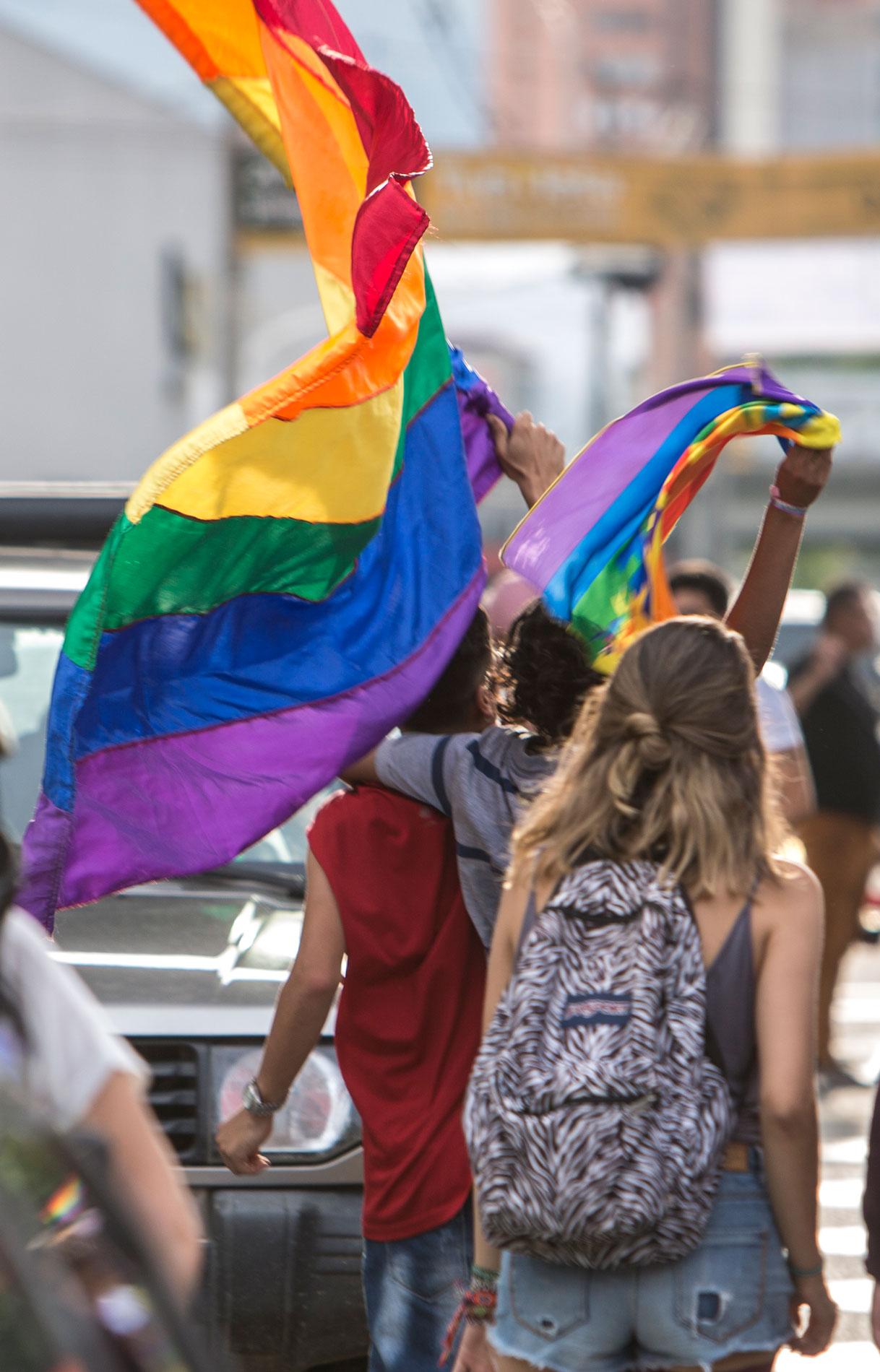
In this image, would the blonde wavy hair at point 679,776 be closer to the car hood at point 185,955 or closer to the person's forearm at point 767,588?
the person's forearm at point 767,588

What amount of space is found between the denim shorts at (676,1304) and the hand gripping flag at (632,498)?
1027mm

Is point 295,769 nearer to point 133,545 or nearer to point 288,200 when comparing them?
point 133,545

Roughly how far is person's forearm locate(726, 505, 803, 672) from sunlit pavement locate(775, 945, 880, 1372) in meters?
1.65

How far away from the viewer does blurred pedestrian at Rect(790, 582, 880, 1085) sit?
966 cm

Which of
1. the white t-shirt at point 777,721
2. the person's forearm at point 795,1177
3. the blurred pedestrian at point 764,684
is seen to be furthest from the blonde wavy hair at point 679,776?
the white t-shirt at point 777,721

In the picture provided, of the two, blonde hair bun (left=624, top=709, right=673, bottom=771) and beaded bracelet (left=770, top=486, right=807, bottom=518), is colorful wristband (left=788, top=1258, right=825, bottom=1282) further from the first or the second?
beaded bracelet (left=770, top=486, right=807, bottom=518)

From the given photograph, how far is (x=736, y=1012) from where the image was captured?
282cm

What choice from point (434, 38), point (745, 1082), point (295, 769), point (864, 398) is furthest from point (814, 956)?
point (864, 398)

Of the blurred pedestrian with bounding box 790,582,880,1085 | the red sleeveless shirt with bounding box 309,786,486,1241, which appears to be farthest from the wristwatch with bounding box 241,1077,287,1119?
the blurred pedestrian with bounding box 790,582,880,1085

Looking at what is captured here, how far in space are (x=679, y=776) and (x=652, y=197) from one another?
20.5 m

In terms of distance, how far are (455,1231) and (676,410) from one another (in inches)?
59.6

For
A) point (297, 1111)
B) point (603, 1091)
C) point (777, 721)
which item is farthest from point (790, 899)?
point (777, 721)

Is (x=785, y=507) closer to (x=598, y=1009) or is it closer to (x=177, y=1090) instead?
(x=598, y=1009)

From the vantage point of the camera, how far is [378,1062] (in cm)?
346
